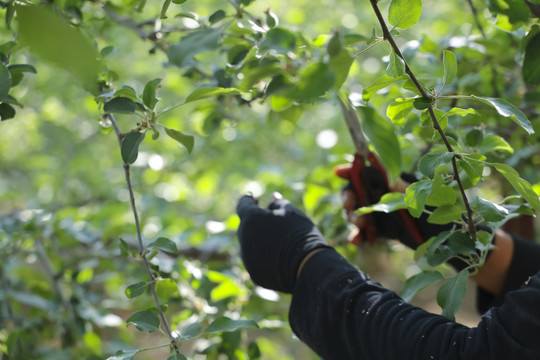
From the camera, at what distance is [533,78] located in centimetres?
84

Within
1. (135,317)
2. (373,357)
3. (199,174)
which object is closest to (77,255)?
(199,174)

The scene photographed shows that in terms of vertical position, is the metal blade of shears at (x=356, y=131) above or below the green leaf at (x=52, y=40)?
below

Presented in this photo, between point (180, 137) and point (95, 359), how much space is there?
87 centimetres

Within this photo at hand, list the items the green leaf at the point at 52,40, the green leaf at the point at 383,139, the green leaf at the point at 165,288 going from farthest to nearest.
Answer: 1. the green leaf at the point at 165,288
2. the green leaf at the point at 383,139
3. the green leaf at the point at 52,40

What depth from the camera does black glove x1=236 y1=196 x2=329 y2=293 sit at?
988 mm

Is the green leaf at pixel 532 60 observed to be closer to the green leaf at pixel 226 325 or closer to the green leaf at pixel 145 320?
the green leaf at pixel 226 325

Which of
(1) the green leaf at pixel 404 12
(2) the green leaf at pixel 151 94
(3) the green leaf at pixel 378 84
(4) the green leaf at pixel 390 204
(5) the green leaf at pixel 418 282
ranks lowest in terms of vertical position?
(5) the green leaf at pixel 418 282

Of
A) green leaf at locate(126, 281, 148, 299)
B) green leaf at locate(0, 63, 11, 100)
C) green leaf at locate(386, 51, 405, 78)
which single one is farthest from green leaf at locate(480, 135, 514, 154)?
green leaf at locate(0, 63, 11, 100)

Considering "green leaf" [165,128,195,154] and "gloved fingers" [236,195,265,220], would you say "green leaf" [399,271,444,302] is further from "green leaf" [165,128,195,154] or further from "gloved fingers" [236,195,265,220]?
"green leaf" [165,128,195,154]

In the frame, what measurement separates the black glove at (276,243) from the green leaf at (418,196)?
28cm

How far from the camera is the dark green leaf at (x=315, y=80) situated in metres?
0.44

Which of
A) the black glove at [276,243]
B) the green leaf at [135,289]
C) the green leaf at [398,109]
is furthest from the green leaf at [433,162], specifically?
the green leaf at [135,289]

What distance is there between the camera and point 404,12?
0.73 metres

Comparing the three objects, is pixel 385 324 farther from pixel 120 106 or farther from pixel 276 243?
pixel 120 106
